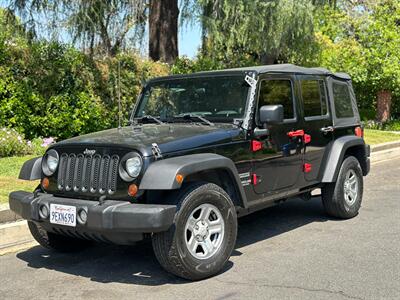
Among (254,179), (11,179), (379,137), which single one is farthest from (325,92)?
(379,137)

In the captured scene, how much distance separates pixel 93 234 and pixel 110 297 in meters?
0.55

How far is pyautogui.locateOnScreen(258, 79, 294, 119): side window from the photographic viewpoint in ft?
19.2

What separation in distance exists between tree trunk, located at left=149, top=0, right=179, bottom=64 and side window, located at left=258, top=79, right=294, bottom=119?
8702 mm

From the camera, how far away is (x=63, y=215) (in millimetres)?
4766

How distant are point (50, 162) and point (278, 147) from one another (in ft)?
7.54

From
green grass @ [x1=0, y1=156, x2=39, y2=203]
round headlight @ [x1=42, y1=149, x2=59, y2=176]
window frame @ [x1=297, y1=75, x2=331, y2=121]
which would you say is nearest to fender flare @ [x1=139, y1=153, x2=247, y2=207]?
round headlight @ [x1=42, y1=149, x2=59, y2=176]

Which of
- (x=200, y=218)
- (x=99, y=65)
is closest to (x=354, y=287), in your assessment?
(x=200, y=218)

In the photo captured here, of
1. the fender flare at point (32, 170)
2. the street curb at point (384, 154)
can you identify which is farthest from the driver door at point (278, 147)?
the street curb at point (384, 154)

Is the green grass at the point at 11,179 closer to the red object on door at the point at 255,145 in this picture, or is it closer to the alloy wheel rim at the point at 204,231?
the alloy wheel rim at the point at 204,231

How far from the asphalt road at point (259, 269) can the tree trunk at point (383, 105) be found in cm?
1471

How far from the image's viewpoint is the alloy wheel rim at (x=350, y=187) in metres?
7.00

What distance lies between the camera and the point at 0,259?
5.66 meters

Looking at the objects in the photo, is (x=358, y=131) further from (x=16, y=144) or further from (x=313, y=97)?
(x=16, y=144)

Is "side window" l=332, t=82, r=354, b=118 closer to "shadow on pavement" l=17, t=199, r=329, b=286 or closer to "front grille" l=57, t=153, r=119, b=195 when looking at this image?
"shadow on pavement" l=17, t=199, r=329, b=286
